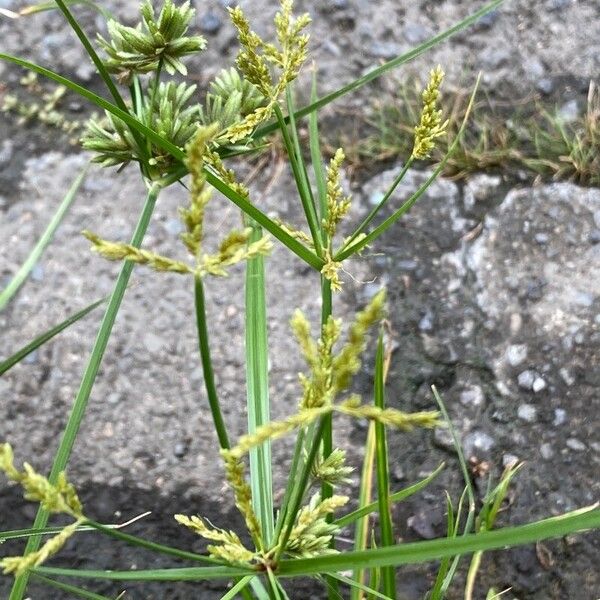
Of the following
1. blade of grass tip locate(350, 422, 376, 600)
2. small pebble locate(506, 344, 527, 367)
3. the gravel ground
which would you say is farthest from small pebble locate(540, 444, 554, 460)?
blade of grass tip locate(350, 422, 376, 600)

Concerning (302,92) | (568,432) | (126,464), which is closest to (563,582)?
(568,432)

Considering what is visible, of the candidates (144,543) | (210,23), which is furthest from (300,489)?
(210,23)

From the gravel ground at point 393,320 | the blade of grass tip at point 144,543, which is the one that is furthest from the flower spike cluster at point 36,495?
the gravel ground at point 393,320

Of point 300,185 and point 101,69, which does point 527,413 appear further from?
point 101,69

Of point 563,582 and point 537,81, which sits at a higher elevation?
point 537,81

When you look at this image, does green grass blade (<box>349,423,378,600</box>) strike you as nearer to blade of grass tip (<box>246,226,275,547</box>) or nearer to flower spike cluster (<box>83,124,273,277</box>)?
blade of grass tip (<box>246,226,275,547</box>)

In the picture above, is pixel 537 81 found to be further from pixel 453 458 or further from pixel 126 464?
pixel 126 464

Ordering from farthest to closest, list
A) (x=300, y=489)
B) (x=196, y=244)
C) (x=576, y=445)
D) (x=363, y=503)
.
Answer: (x=576, y=445) → (x=363, y=503) → (x=300, y=489) → (x=196, y=244)
